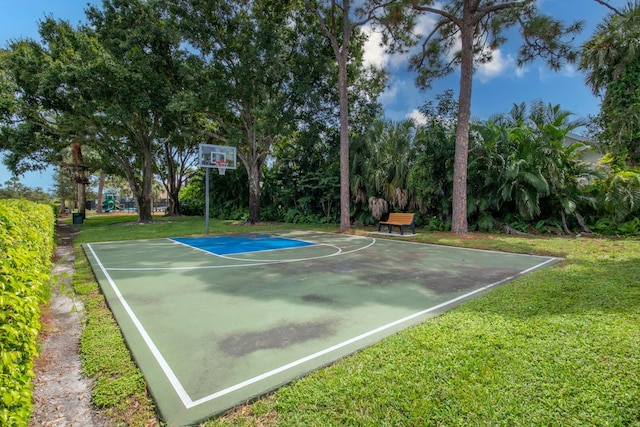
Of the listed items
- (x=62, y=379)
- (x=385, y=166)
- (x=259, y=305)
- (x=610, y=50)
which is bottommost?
(x=62, y=379)

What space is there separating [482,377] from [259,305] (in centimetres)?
251

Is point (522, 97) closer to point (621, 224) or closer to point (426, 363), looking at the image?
point (621, 224)

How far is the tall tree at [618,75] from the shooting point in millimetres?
10516

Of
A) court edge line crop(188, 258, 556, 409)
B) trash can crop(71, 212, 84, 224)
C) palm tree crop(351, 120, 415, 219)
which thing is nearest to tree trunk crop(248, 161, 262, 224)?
palm tree crop(351, 120, 415, 219)

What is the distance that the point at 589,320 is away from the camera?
3074 millimetres

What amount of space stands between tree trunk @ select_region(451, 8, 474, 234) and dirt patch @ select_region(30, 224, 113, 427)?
10.0 meters

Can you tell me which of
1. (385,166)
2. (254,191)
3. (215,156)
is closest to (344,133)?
(385,166)

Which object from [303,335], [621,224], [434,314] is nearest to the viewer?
[303,335]

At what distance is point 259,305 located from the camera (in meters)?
3.83

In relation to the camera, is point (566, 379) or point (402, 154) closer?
point (566, 379)

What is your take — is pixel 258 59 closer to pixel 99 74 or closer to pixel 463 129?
pixel 99 74

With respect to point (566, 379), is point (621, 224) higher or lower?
higher

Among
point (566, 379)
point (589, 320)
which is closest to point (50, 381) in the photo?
point (566, 379)

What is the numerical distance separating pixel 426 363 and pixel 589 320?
78.4 inches
